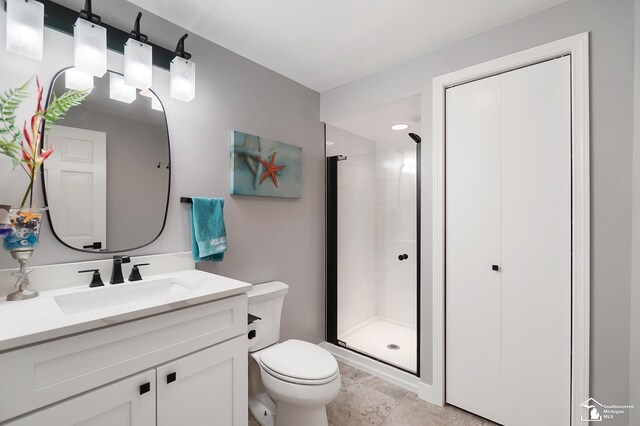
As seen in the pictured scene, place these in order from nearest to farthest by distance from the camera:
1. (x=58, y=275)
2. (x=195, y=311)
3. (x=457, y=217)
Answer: (x=195, y=311)
(x=58, y=275)
(x=457, y=217)

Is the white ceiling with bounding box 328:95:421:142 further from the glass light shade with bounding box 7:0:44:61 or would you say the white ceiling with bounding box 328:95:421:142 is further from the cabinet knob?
the cabinet knob

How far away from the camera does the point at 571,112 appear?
1480mm

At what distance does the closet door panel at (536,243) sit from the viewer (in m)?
1.50

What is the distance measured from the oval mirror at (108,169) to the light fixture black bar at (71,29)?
158mm

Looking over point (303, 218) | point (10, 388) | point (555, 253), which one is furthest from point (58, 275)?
point (555, 253)

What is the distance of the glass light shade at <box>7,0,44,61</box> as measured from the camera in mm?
1092

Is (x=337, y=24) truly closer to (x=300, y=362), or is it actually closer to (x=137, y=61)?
(x=137, y=61)

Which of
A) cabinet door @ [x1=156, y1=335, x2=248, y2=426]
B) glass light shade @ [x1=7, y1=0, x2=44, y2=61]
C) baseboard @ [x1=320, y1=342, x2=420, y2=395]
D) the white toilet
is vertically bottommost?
baseboard @ [x1=320, y1=342, x2=420, y2=395]

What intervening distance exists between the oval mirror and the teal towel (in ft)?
0.55

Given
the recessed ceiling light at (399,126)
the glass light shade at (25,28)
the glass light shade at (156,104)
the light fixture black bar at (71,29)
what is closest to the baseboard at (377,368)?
the recessed ceiling light at (399,126)

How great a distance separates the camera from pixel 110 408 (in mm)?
911

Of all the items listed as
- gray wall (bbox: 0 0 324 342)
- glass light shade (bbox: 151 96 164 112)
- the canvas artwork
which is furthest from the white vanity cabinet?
glass light shade (bbox: 151 96 164 112)

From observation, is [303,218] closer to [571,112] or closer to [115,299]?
[115,299]

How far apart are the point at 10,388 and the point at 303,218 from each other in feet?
6.08
